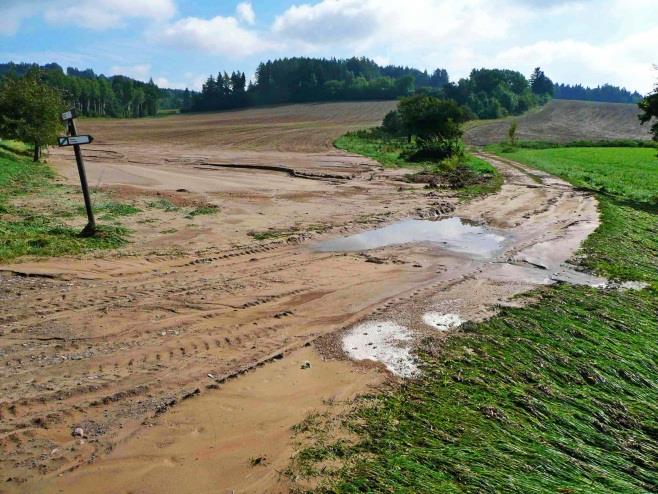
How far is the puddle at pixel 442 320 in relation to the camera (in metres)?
8.20

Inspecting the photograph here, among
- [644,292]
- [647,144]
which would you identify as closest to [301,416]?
[644,292]

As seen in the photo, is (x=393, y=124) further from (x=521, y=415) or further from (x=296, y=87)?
(x=296, y=87)

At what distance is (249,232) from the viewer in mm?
14156

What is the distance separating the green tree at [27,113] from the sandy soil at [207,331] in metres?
16.5

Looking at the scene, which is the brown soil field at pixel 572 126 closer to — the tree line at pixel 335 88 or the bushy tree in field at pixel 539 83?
the tree line at pixel 335 88

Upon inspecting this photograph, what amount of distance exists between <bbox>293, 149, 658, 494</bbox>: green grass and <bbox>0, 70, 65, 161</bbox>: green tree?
27634 millimetres

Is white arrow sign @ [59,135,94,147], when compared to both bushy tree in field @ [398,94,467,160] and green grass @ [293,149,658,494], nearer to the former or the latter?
green grass @ [293,149,658,494]

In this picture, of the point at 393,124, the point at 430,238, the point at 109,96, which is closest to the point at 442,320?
the point at 430,238

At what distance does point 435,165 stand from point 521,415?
27.6 m

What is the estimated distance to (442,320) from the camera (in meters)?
8.46

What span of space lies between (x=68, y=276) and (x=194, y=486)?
21.3 ft

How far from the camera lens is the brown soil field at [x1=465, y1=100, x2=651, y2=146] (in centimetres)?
6166

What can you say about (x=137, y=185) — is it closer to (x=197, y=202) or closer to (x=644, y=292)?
(x=197, y=202)

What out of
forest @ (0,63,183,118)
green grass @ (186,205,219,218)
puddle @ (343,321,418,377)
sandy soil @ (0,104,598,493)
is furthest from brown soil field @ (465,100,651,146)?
forest @ (0,63,183,118)
